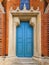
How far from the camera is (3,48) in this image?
1055 cm

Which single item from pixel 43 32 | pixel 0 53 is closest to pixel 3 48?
pixel 0 53

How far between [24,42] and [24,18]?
1176mm

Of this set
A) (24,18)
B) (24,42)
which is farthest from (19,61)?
(24,18)

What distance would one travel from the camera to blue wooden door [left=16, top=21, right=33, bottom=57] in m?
11.1

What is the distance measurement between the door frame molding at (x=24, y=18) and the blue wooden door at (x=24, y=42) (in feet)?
0.96

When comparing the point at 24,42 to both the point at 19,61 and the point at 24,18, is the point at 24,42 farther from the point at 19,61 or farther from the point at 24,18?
the point at 24,18

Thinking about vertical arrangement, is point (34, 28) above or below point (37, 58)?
above

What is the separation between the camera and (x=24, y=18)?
10961 mm

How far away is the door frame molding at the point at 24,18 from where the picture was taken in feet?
34.8

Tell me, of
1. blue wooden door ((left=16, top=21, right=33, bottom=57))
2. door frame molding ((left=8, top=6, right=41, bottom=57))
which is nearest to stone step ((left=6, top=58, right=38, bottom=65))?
door frame molding ((left=8, top=6, right=41, bottom=57))

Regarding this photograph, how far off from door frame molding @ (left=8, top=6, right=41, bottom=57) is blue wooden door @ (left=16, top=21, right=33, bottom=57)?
292mm

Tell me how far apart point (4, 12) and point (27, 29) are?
1429 mm

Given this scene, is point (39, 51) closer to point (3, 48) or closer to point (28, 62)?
point (28, 62)

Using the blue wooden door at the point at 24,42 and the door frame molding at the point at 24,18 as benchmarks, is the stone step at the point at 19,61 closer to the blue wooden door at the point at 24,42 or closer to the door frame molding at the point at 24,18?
the door frame molding at the point at 24,18
